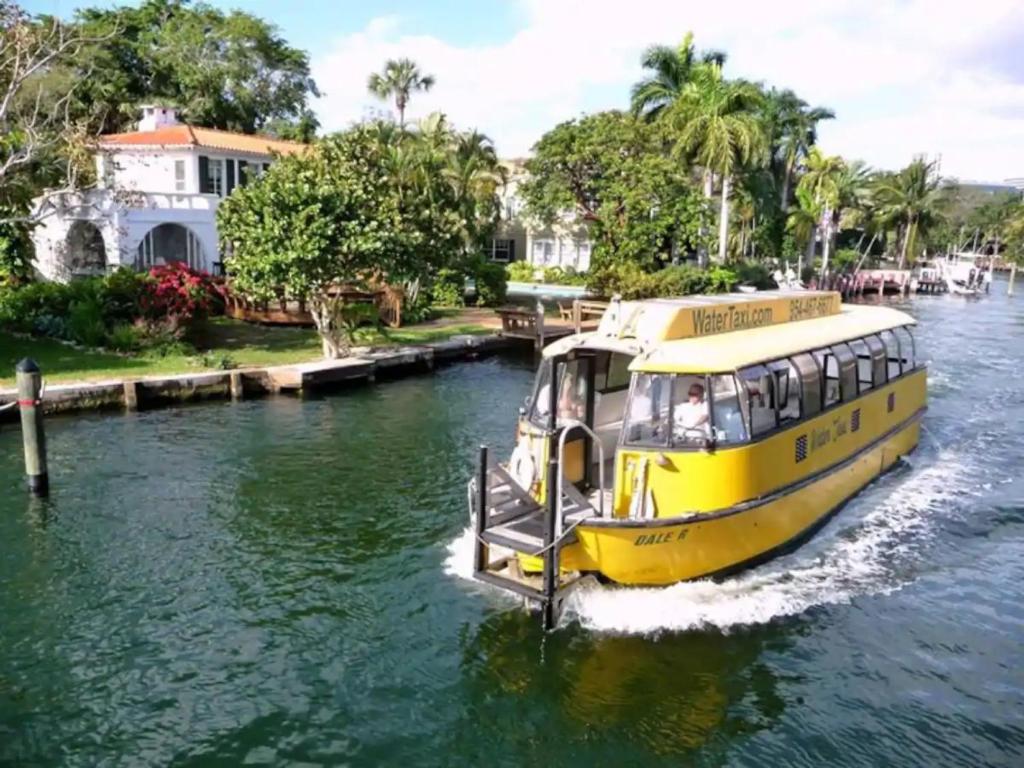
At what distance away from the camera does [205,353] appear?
90.5 ft

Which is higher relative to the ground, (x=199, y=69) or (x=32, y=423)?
(x=199, y=69)

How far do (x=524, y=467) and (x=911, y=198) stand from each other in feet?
269

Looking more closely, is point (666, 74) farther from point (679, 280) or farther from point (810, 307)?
point (810, 307)

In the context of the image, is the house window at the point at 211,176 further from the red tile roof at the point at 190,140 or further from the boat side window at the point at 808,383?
the boat side window at the point at 808,383

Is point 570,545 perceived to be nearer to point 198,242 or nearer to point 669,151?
point 198,242

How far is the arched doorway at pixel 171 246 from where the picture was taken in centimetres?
4134

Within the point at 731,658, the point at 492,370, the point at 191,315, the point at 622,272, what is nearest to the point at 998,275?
the point at 622,272

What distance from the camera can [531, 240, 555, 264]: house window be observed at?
63.8 meters

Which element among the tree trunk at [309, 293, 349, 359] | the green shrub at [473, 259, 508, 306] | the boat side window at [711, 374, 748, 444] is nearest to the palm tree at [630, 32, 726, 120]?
the green shrub at [473, 259, 508, 306]

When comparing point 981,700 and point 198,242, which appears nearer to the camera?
point 981,700

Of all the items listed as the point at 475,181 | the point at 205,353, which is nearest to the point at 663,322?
the point at 205,353

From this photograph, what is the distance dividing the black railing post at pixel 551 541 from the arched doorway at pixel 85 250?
116 ft

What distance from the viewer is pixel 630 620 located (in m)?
11.1

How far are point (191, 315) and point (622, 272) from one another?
2155cm
